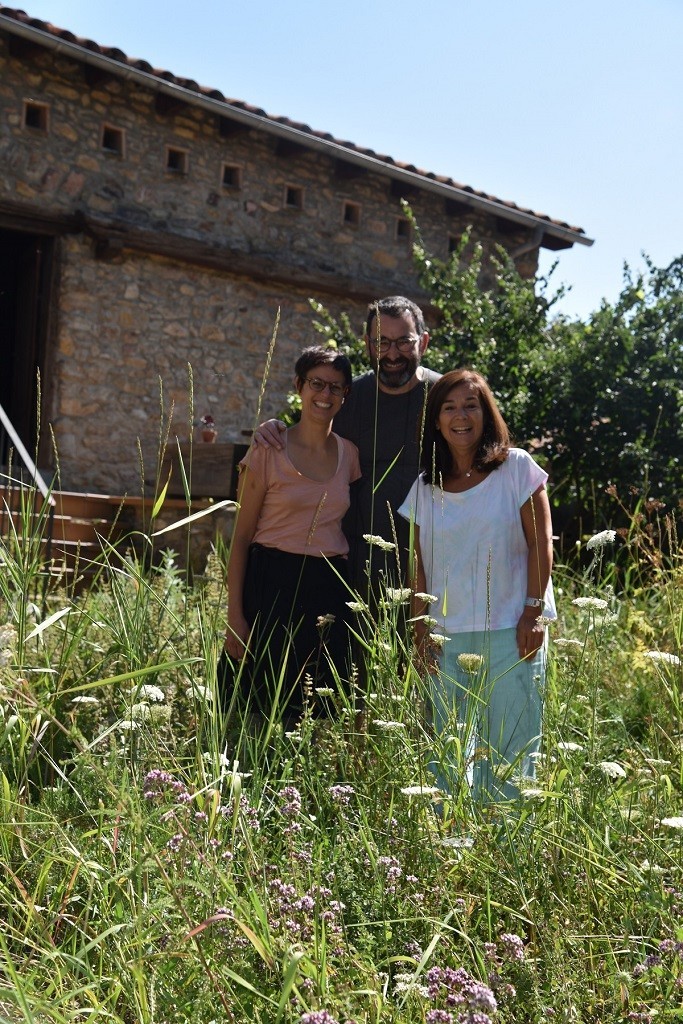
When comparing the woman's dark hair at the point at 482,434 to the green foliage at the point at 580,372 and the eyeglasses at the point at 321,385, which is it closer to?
the eyeglasses at the point at 321,385

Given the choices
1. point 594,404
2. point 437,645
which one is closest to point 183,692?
point 437,645

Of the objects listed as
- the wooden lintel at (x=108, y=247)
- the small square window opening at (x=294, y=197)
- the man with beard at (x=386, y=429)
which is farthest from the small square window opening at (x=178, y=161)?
the man with beard at (x=386, y=429)

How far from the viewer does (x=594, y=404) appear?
8.89m

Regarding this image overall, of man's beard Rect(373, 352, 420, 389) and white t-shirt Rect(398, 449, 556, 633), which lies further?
man's beard Rect(373, 352, 420, 389)

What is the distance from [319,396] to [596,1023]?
6.58 ft

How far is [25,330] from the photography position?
10578mm

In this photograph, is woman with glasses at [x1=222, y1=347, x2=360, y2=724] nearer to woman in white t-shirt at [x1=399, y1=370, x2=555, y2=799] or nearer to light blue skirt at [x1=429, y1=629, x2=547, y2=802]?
woman in white t-shirt at [x1=399, y1=370, x2=555, y2=799]

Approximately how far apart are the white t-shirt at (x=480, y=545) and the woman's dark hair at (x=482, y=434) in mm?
42

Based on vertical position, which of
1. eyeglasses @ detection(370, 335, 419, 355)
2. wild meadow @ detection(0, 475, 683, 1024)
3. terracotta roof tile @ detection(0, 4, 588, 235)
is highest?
terracotta roof tile @ detection(0, 4, 588, 235)

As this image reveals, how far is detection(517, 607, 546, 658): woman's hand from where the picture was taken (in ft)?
9.63

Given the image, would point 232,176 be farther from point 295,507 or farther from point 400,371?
point 295,507

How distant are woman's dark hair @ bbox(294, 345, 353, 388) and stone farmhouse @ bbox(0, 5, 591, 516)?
21.6ft

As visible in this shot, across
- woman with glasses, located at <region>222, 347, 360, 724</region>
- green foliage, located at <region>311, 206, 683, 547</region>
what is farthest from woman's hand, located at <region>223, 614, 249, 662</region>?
green foliage, located at <region>311, 206, 683, 547</region>

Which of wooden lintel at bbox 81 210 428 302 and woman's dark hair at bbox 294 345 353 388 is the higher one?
wooden lintel at bbox 81 210 428 302
